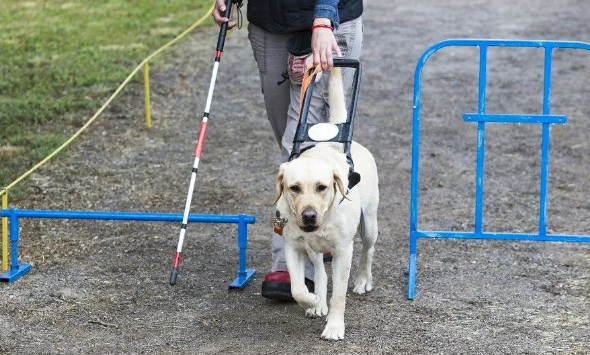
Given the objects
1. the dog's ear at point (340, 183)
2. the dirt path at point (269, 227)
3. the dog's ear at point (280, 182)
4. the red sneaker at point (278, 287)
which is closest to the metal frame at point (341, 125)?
the dog's ear at point (340, 183)

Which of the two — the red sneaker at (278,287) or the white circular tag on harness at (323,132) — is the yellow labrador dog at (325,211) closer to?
the white circular tag on harness at (323,132)

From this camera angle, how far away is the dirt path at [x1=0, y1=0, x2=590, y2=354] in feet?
17.7

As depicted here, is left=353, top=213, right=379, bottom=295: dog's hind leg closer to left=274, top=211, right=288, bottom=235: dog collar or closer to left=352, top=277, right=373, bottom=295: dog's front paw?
left=352, top=277, right=373, bottom=295: dog's front paw

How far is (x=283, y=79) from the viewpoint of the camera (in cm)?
586

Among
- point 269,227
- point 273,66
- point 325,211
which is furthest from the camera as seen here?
point 269,227

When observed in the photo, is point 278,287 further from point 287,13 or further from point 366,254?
point 287,13

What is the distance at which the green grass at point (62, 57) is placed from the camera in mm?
9562

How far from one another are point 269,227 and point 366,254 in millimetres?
1496

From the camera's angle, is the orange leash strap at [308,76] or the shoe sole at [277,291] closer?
the orange leash strap at [308,76]

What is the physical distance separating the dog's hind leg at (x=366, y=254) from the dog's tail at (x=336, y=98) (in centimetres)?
54

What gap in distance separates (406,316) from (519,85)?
21.1 ft

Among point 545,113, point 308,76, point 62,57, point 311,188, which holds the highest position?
point 62,57

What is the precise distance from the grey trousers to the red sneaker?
0.08 m

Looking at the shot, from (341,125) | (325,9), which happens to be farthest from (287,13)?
(341,125)
